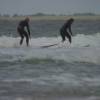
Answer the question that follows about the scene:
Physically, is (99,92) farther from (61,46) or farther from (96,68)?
(61,46)

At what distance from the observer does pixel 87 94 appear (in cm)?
902

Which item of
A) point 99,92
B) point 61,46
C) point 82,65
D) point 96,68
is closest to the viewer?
point 99,92

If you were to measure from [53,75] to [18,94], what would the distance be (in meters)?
2.52

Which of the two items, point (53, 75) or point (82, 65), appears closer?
point (53, 75)

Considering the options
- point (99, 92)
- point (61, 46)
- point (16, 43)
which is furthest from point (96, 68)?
point (16, 43)

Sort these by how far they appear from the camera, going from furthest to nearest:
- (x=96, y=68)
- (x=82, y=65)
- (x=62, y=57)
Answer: (x=62, y=57)
(x=82, y=65)
(x=96, y=68)

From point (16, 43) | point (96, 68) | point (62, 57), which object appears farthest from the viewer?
point (16, 43)

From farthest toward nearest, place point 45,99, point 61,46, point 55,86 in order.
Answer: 1. point 61,46
2. point 55,86
3. point 45,99

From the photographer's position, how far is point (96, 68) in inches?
514

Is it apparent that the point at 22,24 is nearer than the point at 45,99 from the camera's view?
No

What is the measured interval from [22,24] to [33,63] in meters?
7.69

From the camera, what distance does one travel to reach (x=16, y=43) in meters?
25.0

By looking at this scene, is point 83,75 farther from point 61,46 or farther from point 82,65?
point 61,46

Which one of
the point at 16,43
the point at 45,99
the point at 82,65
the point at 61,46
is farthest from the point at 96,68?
the point at 16,43
